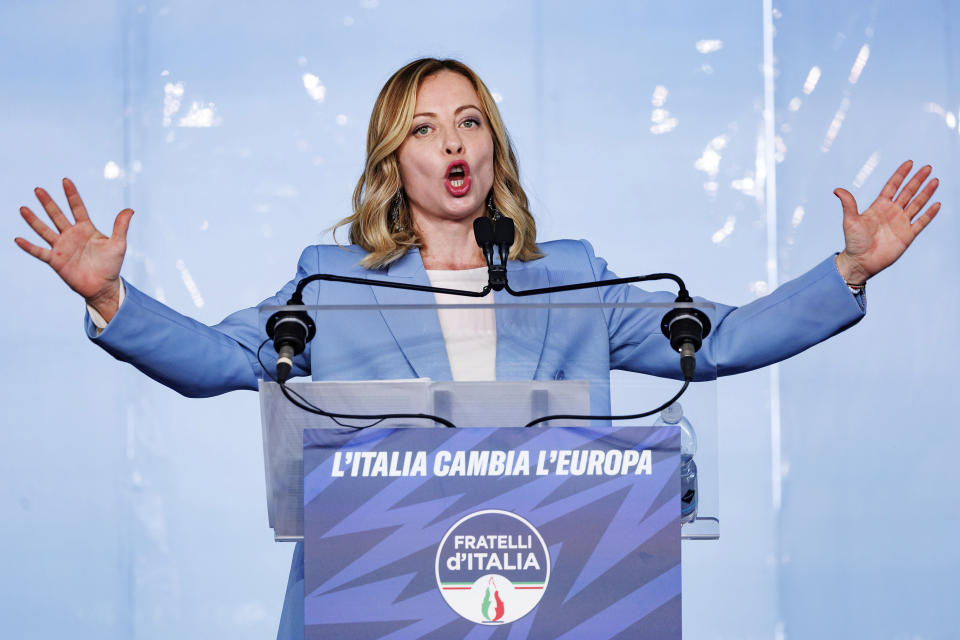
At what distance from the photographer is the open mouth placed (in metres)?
2.25

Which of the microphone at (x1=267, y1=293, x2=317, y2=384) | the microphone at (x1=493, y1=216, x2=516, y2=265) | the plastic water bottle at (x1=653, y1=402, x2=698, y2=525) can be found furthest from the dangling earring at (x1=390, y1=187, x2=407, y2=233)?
the plastic water bottle at (x1=653, y1=402, x2=698, y2=525)

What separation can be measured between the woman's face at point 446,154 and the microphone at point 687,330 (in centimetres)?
77

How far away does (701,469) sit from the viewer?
1.51 metres

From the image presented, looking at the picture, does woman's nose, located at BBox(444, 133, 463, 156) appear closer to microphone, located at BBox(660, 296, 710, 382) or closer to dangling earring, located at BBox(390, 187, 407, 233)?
dangling earring, located at BBox(390, 187, 407, 233)

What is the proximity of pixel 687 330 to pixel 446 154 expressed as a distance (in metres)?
0.86

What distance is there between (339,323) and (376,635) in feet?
1.59

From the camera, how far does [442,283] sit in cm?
214

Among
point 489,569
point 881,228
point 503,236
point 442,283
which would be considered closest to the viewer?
point 489,569

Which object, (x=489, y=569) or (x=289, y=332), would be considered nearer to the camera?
(x=489, y=569)

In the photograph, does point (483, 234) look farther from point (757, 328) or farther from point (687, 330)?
point (757, 328)

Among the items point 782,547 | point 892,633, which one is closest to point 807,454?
point 782,547

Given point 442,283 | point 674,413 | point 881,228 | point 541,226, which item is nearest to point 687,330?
point 674,413

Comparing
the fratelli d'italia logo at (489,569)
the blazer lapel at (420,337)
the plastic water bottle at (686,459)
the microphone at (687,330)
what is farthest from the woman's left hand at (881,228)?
the fratelli d'italia logo at (489,569)

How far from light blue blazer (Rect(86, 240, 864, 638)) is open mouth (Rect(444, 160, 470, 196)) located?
14cm
